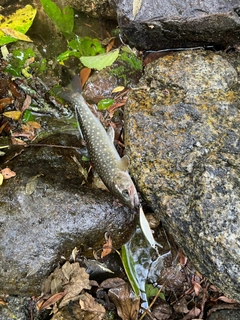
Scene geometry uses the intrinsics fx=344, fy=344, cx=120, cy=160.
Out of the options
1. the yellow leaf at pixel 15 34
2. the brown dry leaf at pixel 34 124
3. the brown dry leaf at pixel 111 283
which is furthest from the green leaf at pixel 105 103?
the brown dry leaf at pixel 111 283

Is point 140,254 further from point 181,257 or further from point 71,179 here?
point 71,179

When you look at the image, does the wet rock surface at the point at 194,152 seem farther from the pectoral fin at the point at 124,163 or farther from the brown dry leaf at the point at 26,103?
the brown dry leaf at the point at 26,103

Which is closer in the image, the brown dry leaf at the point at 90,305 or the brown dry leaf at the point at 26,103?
the brown dry leaf at the point at 90,305

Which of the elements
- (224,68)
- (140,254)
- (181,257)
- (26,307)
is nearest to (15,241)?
(26,307)

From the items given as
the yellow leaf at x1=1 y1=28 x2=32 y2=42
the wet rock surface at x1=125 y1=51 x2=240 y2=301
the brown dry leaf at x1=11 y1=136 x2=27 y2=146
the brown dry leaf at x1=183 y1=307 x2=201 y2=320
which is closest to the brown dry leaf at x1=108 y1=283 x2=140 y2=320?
the brown dry leaf at x1=183 y1=307 x2=201 y2=320

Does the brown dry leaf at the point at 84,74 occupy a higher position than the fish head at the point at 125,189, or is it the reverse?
the brown dry leaf at the point at 84,74

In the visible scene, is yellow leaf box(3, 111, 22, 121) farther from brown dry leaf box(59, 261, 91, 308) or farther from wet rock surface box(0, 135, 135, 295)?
brown dry leaf box(59, 261, 91, 308)

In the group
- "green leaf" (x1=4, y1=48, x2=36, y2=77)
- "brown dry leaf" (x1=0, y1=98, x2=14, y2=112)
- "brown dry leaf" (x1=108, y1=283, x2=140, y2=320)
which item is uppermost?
"green leaf" (x1=4, y1=48, x2=36, y2=77)
